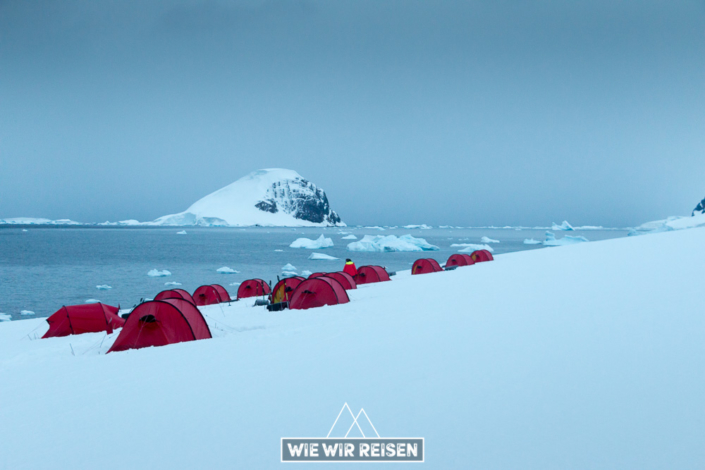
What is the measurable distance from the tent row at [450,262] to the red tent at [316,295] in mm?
14481

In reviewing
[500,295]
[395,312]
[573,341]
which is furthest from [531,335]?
[500,295]

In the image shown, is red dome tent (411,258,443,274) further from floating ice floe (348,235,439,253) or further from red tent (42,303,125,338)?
floating ice floe (348,235,439,253)

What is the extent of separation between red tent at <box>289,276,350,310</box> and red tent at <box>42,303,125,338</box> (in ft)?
20.7

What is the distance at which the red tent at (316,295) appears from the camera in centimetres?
1395

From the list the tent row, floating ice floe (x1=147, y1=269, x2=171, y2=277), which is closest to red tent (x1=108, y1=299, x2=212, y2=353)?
the tent row

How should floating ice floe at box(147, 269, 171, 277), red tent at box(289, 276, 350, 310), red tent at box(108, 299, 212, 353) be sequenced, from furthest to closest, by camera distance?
floating ice floe at box(147, 269, 171, 277) → red tent at box(289, 276, 350, 310) → red tent at box(108, 299, 212, 353)

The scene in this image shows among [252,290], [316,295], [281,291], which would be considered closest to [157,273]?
[252,290]

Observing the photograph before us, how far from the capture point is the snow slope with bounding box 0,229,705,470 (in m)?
3.80

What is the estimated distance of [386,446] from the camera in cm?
402

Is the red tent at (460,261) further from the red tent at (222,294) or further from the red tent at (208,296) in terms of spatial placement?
the red tent at (208,296)

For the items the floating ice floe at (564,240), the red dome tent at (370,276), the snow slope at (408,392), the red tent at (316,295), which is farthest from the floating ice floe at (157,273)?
the floating ice floe at (564,240)

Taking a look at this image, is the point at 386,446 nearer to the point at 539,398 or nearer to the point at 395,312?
the point at 539,398

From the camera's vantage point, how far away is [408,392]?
5.00 metres

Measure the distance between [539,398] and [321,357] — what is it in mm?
3364
